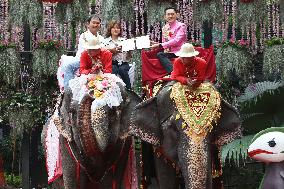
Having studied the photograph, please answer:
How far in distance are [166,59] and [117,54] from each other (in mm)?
722

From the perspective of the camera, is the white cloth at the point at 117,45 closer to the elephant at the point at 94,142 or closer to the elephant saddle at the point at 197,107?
the elephant at the point at 94,142

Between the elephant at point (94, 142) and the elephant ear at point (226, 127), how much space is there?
3.51 feet

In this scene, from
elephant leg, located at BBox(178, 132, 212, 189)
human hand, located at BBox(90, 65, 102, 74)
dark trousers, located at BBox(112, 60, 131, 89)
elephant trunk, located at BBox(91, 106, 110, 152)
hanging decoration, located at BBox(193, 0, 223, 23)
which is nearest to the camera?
elephant leg, located at BBox(178, 132, 212, 189)

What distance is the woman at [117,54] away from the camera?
396 inches

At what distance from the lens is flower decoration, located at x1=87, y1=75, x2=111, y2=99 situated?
888 cm

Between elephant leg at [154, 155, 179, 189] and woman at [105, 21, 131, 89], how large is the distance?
3.85 feet

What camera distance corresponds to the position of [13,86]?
1457 centimetres

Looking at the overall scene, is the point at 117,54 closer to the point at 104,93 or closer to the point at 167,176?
the point at 104,93

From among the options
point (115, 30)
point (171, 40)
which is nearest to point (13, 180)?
point (115, 30)

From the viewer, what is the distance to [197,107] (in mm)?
8852

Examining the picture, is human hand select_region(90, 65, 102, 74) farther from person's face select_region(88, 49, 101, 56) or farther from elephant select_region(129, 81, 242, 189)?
elephant select_region(129, 81, 242, 189)

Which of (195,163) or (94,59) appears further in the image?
(94,59)

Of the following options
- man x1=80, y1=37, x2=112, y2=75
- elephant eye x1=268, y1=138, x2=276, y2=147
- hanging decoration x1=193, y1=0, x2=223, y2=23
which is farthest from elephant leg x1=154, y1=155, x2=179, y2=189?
hanging decoration x1=193, y1=0, x2=223, y2=23

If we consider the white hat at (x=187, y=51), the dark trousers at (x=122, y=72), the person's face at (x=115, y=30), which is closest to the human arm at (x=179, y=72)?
the white hat at (x=187, y=51)
